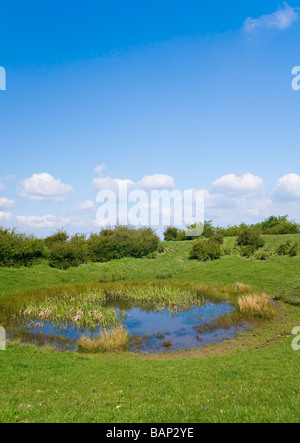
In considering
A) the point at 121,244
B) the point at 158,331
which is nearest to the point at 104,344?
the point at 158,331

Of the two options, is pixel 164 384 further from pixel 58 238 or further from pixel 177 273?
pixel 58 238

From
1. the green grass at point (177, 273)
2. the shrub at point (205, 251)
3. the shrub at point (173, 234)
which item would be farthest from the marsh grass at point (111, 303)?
the shrub at point (173, 234)

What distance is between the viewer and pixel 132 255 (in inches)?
2141

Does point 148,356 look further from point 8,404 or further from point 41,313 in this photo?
point 41,313

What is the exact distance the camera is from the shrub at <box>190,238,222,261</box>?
49088 mm

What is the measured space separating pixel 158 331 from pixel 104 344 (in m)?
4.63

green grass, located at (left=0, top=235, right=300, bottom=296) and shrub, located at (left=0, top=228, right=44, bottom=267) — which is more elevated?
shrub, located at (left=0, top=228, right=44, bottom=267)

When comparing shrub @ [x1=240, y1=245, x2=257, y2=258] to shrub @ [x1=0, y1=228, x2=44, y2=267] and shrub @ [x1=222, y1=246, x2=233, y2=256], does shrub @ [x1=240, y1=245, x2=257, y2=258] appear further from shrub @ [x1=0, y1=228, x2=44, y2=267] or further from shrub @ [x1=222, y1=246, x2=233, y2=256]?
shrub @ [x1=0, y1=228, x2=44, y2=267]

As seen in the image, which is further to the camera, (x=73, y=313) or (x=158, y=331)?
(x=73, y=313)

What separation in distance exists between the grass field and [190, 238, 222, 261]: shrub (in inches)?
1089

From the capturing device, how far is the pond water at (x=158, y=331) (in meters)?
17.0

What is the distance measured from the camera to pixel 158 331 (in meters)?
19.5

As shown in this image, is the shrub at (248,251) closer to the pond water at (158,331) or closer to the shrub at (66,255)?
the pond water at (158,331)

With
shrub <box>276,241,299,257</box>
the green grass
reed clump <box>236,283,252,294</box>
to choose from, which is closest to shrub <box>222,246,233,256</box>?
the green grass
